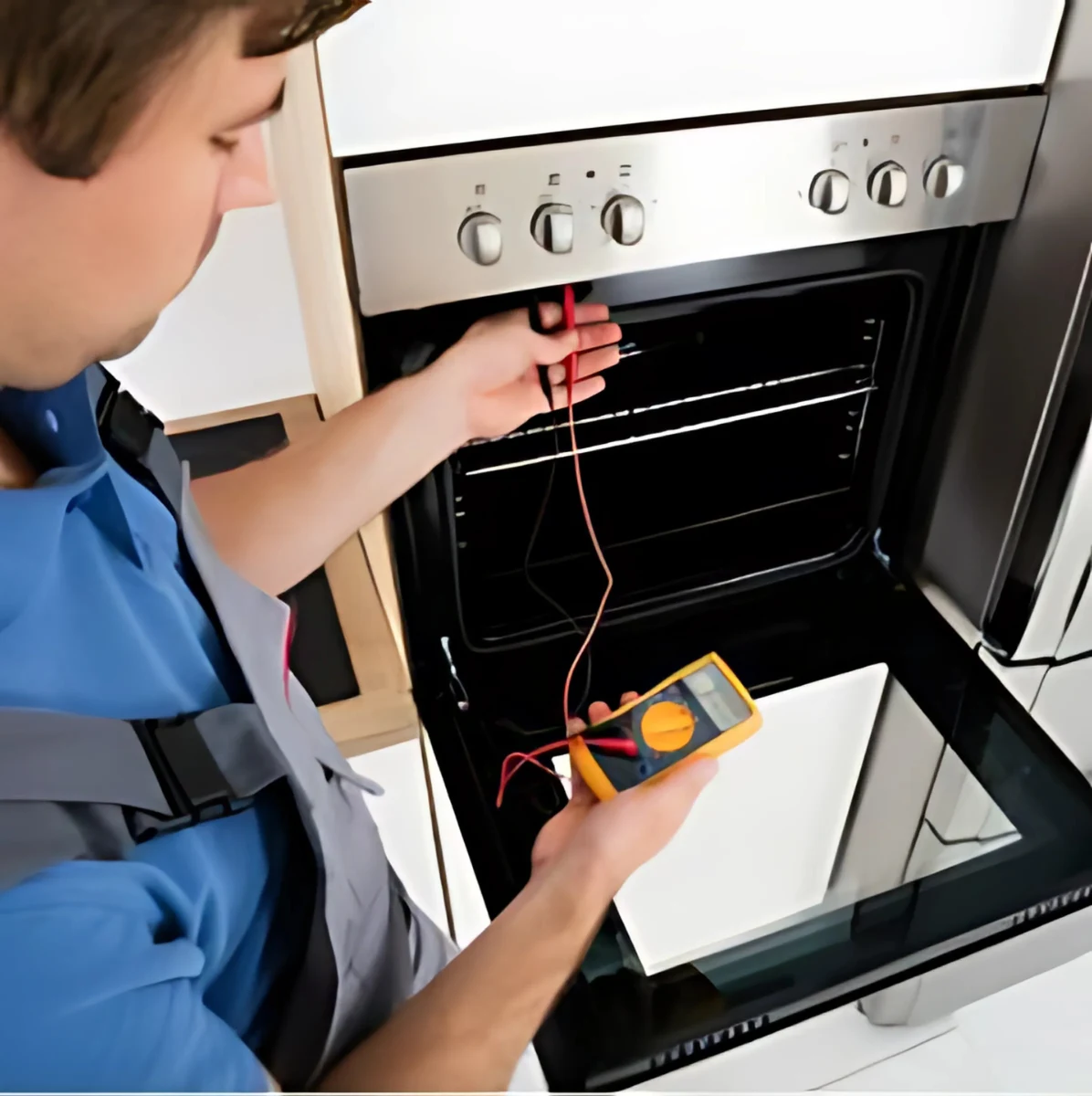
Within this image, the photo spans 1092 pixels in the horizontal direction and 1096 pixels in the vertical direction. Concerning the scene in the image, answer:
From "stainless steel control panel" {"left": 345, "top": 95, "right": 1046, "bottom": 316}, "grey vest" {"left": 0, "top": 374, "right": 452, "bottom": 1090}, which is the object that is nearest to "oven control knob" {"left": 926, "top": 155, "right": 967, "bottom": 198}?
"stainless steel control panel" {"left": 345, "top": 95, "right": 1046, "bottom": 316}

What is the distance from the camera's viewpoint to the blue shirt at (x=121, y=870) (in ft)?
1.13

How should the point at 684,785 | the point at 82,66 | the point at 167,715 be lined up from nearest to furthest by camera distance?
the point at 82,66 < the point at 167,715 < the point at 684,785

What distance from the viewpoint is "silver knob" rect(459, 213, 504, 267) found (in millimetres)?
588

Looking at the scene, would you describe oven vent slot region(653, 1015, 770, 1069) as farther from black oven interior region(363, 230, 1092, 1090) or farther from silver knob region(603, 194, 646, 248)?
silver knob region(603, 194, 646, 248)

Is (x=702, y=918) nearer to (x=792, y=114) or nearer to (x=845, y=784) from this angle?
(x=845, y=784)

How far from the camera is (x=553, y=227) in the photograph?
0.60 m

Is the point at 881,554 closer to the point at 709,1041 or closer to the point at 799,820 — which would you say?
the point at 799,820

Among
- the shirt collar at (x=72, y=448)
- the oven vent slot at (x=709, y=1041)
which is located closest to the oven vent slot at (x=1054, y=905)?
the oven vent slot at (x=709, y=1041)

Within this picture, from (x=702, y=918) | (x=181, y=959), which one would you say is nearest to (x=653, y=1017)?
(x=702, y=918)

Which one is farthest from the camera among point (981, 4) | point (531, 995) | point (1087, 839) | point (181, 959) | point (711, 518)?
point (711, 518)

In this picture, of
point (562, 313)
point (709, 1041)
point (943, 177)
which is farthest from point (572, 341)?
point (709, 1041)

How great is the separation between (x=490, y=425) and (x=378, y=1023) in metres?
0.42

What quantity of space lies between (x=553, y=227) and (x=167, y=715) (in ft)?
1.23

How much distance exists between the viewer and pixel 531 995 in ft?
1.69
